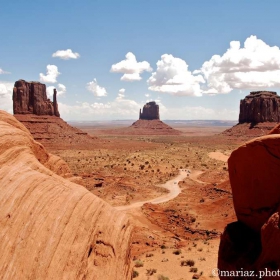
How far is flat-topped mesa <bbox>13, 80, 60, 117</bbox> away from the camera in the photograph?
99125 millimetres

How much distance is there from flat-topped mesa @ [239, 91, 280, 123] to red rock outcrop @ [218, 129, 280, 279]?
416 feet

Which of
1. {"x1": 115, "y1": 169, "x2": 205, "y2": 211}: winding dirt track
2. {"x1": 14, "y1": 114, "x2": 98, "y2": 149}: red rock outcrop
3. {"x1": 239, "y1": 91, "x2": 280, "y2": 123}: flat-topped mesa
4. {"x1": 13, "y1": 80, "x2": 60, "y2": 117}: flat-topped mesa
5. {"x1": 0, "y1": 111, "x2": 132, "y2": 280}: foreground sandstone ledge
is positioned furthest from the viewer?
{"x1": 239, "y1": 91, "x2": 280, "y2": 123}: flat-topped mesa

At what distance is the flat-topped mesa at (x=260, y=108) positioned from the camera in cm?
12688

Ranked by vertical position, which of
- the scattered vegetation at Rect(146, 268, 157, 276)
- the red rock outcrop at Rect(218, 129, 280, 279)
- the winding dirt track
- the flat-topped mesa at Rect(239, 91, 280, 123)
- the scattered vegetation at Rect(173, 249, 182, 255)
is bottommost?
the winding dirt track

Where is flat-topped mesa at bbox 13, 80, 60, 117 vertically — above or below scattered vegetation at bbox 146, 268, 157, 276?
above

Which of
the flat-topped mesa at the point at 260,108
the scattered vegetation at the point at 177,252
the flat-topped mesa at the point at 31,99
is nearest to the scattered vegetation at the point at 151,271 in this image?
the scattered vegetation at the point at 177,252

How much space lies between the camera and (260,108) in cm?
12788

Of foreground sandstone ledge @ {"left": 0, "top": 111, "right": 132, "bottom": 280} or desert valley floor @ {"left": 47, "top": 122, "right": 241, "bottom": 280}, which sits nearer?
foreground sandstone ledge @ {"left": 0, "top": 111, "right": 132, "bottom": 280}

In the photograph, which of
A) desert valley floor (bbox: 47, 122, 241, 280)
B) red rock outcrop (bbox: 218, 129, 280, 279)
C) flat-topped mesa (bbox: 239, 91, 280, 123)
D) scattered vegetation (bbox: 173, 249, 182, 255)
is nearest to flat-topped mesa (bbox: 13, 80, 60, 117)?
desert valley floor (bbox: 47, 122, 241, 280)

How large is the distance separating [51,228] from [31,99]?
335 ft

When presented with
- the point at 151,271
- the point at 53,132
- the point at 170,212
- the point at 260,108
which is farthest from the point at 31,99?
the point at 151,271

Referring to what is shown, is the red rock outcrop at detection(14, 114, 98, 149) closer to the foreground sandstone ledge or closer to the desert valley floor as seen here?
the desert valley floor

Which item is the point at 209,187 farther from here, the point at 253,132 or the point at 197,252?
the point at 253,132

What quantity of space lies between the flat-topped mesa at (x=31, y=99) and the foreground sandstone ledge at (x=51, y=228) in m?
97.0
